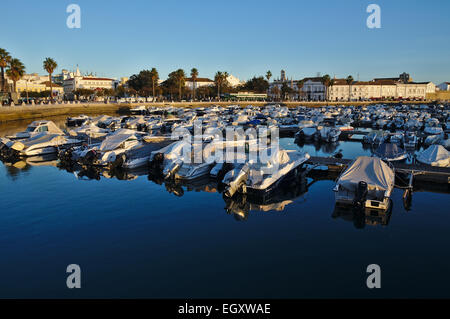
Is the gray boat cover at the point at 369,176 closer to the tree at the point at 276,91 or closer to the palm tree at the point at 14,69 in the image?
the palm tree at the point at 14,69

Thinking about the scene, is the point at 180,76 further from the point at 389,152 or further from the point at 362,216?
the point at 362,216

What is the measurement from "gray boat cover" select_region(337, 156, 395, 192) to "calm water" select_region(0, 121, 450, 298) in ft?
5.36

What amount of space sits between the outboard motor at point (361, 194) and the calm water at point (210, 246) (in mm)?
1109

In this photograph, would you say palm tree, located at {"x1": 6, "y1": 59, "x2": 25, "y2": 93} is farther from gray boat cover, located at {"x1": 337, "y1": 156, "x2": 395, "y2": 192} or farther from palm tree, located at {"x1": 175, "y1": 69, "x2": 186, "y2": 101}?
gray boat cover, located at {"x1": 337, "y1": 156, "x2": 395, "y2": 192}

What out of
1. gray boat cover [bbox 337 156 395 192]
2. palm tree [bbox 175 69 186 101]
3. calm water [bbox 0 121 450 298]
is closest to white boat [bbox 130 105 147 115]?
palm tree [bbox 175 69 186 101]

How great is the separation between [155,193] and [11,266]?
32.6ft

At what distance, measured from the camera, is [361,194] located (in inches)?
679

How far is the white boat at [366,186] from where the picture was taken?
1734cm

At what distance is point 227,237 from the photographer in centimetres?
1506

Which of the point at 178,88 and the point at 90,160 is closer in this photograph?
the point at 90,160

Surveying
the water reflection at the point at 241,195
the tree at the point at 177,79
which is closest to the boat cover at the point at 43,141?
the water reflection at the point at 241,195
